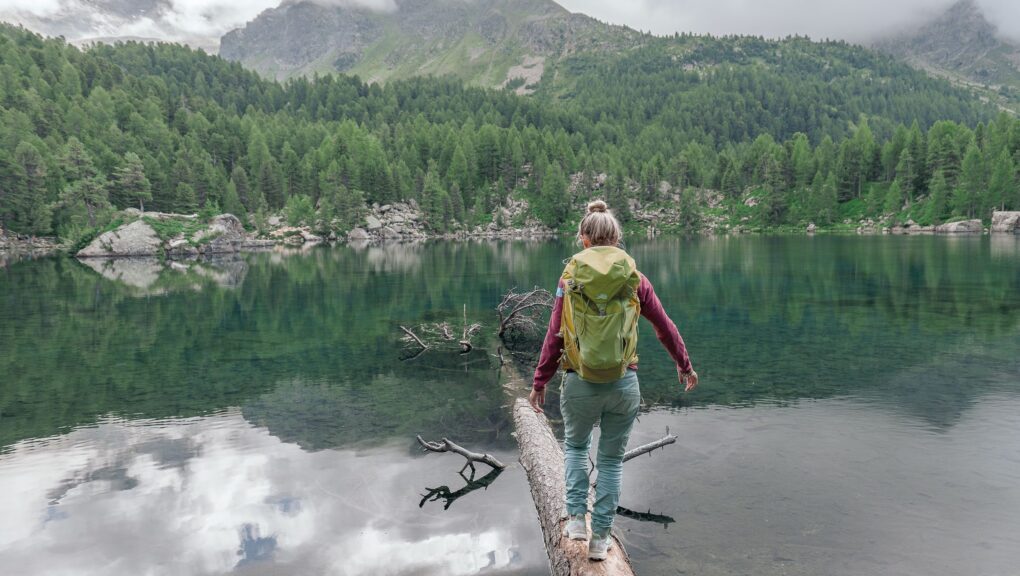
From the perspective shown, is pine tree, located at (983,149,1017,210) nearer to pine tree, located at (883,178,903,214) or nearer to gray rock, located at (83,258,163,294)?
pine tree, located at (883,178,903,214)

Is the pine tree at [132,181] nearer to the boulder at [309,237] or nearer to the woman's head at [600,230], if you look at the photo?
the boulder at [309,237]

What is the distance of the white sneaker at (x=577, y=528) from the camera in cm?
728

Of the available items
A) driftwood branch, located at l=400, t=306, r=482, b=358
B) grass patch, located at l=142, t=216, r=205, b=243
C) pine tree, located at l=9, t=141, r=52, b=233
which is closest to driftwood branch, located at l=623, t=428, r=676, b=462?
driftwood branch, located at l=400, t=306, r=482, b=358

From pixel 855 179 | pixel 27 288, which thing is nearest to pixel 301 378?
pixel 27 288

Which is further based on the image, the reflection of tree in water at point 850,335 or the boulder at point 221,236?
the boulder at point 221,236

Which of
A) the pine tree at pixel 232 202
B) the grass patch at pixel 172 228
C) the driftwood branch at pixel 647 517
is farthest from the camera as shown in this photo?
the pine tree at pixel 232 202

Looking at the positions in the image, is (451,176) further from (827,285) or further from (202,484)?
(202,484)

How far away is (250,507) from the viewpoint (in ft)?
37.2

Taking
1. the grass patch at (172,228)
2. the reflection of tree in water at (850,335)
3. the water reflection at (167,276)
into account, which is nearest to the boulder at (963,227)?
the reflection of tree in water at (850,335)

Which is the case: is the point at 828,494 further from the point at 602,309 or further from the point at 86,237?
the point at 86,237

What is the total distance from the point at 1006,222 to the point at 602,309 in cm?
15604

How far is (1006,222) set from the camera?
116812 millimetres

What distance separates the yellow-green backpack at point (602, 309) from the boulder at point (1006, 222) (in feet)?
505

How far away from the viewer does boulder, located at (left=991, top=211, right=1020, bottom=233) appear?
116 m
